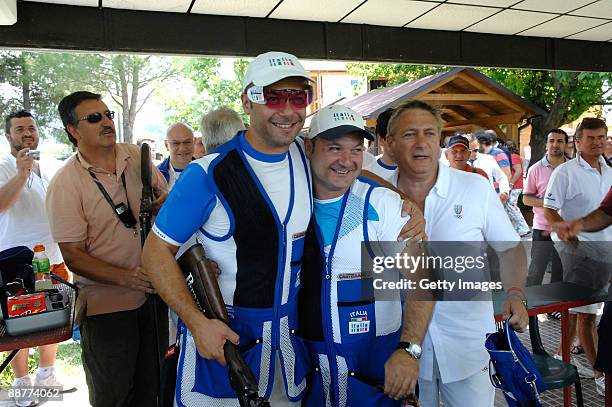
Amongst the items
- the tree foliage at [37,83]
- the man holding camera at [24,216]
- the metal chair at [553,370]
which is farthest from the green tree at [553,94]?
the metal chair at [553,370]

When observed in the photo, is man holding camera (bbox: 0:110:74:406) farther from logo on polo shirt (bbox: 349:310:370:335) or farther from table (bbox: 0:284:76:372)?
logo on polo shirt (bbox: 349:310:370:335)

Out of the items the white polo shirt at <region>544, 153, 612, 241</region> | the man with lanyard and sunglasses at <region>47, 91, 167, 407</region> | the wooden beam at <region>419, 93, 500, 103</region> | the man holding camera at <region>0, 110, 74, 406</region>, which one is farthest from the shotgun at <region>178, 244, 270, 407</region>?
the wooden beam at <region>419, 93, 500, 103</region>

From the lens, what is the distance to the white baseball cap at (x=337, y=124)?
1880 millimetres

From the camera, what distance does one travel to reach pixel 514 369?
6.12ft

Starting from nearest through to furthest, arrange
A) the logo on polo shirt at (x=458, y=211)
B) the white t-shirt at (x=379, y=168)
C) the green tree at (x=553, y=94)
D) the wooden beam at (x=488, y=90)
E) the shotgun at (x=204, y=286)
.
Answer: the shotgun at (x=204, y=286) < the logo on polo shirt at (x=458, y=211) < the white t-shirt at (x=379, y=168) < the wooden beam at (x=488, y=90) < the green tree at (x=553, y=94)

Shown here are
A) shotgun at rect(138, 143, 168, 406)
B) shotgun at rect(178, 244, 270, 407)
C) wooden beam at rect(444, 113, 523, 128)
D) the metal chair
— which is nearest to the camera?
shotgun at rect(178, 244, 270, 407)

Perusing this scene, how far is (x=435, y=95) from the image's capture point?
34.6 feet

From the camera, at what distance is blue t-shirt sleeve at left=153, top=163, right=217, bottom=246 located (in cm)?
172

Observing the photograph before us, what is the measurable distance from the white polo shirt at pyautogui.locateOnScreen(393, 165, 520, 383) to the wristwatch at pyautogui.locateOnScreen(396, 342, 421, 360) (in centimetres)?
32

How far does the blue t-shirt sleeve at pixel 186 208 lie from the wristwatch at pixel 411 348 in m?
0.89

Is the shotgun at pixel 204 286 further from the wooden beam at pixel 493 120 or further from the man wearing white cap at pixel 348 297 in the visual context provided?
the wooden beam at pixel 493 120

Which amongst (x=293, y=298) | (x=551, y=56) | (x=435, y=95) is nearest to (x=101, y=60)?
(x=435, y=95)

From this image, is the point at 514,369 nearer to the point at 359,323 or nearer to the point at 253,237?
the point at 359,323

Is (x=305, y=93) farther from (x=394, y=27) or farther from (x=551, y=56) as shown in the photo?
(x=551, y=56)
